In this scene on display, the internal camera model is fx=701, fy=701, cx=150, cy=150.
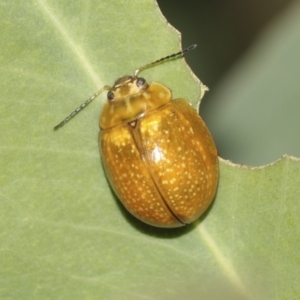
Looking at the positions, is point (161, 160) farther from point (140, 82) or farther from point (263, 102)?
point (263, 102)

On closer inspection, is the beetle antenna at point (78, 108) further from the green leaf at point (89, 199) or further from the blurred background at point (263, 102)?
the blurred background at point (263, 102)

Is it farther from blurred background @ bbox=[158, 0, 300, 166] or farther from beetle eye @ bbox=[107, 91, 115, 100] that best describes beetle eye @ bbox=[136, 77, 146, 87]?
blurred background @ bbox=[158, 0, 300, 166]

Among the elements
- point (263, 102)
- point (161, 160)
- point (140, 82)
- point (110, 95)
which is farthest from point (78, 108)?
point (263, 102)

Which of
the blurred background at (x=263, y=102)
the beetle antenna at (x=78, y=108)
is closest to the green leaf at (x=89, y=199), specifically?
the beetle antenna at (x=78, y=108)

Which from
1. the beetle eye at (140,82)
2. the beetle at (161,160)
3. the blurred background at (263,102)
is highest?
the beetle eye at (140,82)

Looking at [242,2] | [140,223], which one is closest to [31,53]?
[140,223]

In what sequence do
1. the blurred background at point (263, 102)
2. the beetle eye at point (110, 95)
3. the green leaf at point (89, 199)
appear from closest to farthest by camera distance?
1. the green leaf at point (89, 199)
2. the beetle eye at point (110, 95)
3. the blurred background at point (263, 102)

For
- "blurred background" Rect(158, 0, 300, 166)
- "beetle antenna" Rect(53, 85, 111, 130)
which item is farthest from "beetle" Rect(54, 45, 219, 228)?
"blurred background" Rect(158, 0, 300, 166)
